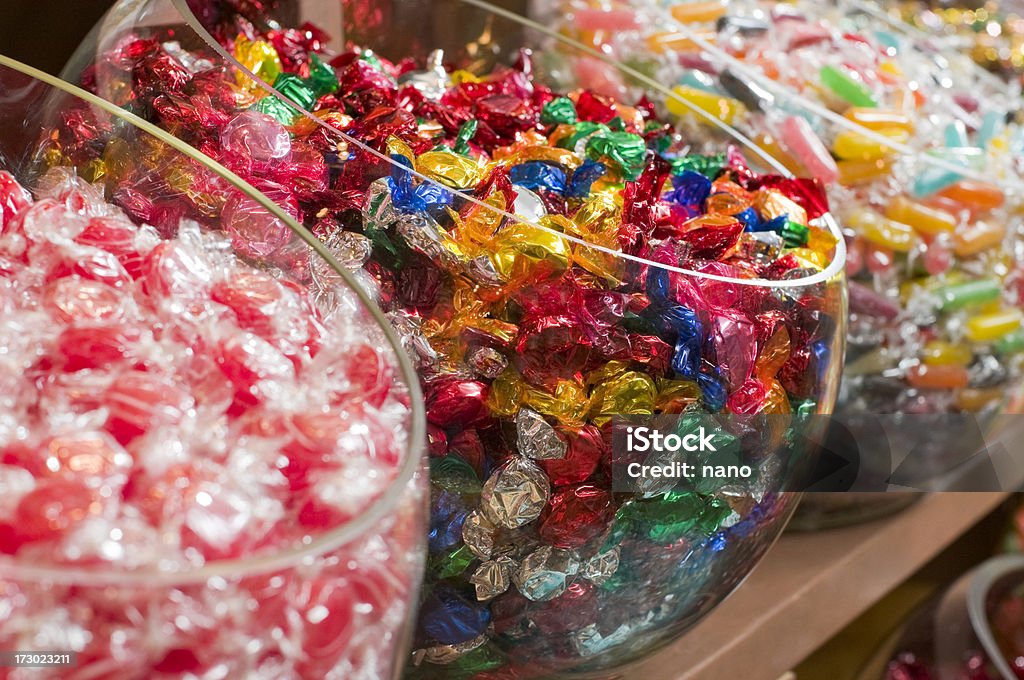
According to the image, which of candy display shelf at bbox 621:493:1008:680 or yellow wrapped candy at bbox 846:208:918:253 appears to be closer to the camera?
candy display shelf at bbox 621:493:1008:680

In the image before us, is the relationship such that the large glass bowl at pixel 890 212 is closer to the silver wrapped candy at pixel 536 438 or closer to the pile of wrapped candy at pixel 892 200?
the pile of wrapped candy at pixel 892 200

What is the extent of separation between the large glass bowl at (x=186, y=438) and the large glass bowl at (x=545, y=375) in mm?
84

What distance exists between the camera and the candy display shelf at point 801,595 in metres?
0.79

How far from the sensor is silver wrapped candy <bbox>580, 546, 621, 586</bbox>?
55 centimetres

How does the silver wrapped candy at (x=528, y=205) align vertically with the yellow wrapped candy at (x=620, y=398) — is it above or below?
above

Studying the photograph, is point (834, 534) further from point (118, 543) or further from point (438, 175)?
point (118, 543)

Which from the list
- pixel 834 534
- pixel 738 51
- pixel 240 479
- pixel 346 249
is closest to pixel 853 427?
pixel 834 534

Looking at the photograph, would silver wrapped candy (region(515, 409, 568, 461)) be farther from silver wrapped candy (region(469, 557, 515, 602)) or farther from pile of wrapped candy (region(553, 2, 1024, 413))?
pile of wrapped candy (region(553, 2, 1024, 413))

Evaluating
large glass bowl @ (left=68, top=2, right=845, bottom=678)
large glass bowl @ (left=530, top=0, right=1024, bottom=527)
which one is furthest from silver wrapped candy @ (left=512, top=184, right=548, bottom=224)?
Result: large glass bowl @ (left=530, top=0, right=1024, bottom=527)

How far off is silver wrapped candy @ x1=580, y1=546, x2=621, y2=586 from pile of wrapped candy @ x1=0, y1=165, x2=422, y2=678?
20 centimetres

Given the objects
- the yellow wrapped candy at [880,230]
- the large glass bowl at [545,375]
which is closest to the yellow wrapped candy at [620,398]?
the large glass bowl at [545,375]

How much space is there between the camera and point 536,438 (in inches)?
20.2

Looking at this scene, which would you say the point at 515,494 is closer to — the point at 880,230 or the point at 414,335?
the point at 414,335

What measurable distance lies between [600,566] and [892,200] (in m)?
0.60
